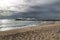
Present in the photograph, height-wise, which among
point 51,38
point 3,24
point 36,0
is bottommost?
point 51,38

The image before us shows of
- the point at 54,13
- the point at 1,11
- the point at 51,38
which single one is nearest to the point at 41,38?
the point at 51,38

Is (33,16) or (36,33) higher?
(33,16)

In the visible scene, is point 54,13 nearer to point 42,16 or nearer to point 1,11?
point 42,16

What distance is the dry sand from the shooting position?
75 cm

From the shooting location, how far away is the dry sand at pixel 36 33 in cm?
75

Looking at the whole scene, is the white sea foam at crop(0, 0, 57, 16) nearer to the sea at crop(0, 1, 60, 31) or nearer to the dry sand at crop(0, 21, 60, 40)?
the sea at crop(0, 1, 60, 31)

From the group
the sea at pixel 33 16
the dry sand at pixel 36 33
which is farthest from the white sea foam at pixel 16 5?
the dry sand at pixel 36 33

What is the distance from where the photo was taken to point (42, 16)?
79 cm

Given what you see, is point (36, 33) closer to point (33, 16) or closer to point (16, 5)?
point (33, 16)

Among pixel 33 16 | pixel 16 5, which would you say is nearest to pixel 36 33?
pixel 33 16

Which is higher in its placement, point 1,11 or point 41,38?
point 1,11

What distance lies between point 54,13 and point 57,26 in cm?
9

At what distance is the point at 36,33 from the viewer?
76 centimetres

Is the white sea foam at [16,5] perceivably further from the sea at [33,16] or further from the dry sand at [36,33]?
the dry sand at [36,33]
